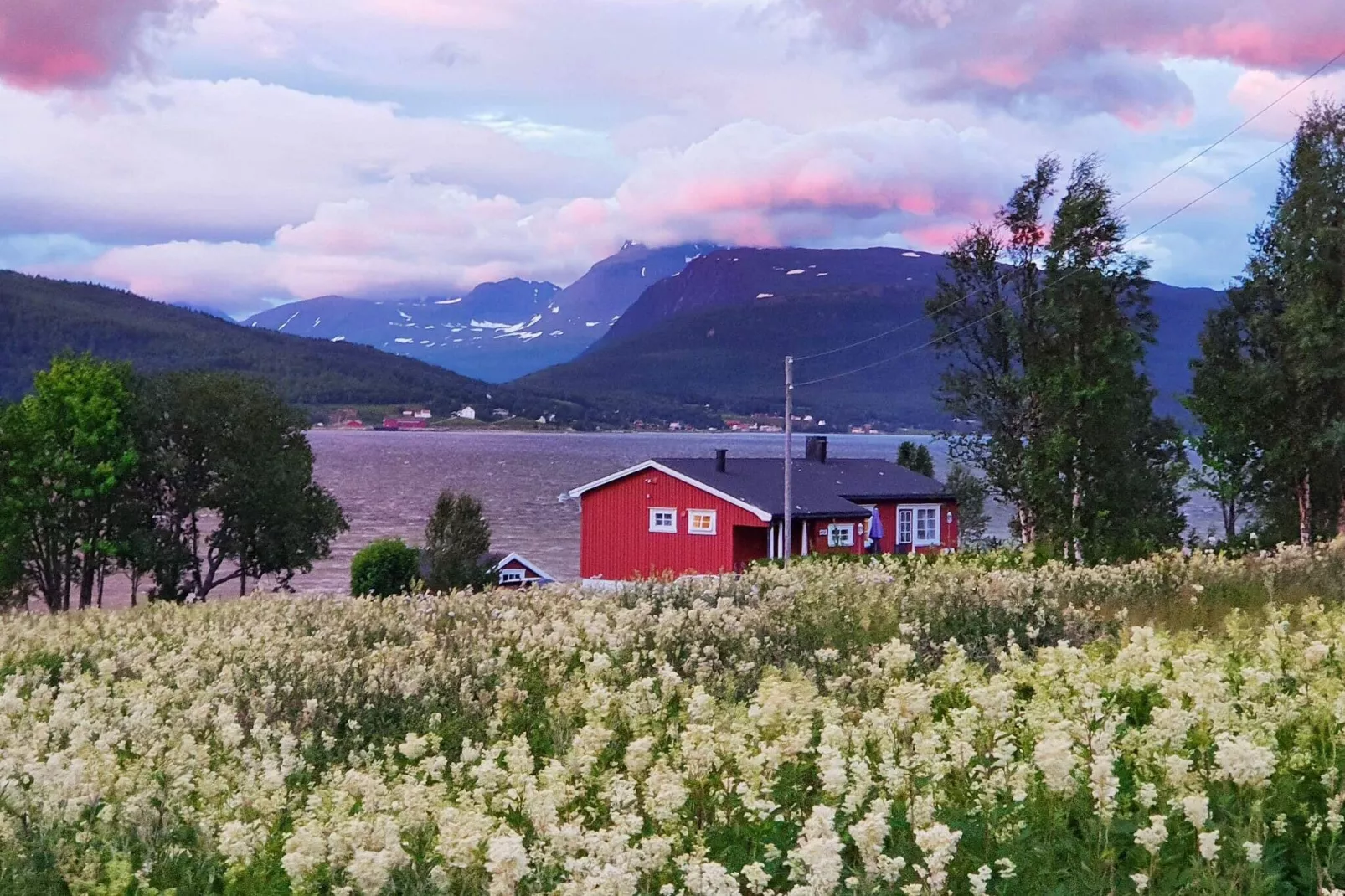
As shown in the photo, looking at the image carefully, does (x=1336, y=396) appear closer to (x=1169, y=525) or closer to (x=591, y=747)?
(x=1169, y=525)

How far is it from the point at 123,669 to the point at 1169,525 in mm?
53086

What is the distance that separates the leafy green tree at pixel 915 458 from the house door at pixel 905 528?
1242 cm

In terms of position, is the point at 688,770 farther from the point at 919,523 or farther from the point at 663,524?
the point at 919,523

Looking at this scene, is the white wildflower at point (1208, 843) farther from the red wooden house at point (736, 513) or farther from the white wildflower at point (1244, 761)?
the red wooden house at point (736, 513)

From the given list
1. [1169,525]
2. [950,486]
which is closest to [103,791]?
[1169,525]

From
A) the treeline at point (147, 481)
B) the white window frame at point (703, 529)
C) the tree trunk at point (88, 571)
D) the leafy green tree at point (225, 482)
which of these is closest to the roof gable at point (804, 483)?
the white window frame at point (703, 529)

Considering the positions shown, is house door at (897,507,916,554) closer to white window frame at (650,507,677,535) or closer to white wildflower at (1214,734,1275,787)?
white window frame at (650,507,677,535)

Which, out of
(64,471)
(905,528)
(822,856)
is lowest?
(822,856)

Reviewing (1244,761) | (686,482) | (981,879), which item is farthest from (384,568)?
(981,879)

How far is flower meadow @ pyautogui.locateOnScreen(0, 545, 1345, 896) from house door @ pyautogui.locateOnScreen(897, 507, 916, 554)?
160 ft

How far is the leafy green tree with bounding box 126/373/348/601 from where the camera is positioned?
6109 cm

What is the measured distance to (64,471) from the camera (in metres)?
57.5

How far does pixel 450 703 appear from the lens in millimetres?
8703

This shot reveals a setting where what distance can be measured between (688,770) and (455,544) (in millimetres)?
38669
